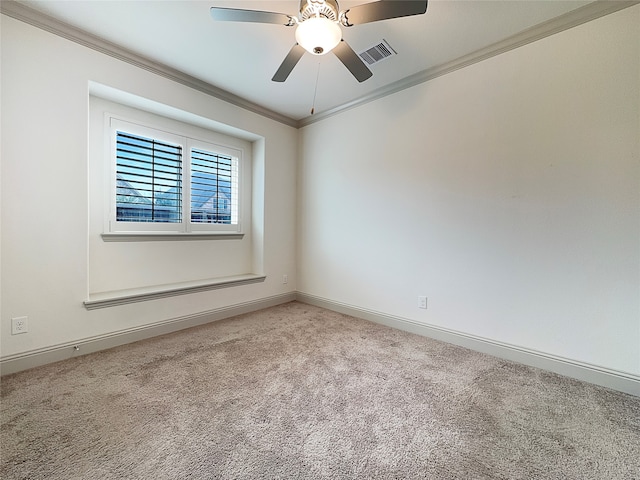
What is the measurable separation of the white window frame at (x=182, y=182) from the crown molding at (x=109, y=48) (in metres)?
0.56

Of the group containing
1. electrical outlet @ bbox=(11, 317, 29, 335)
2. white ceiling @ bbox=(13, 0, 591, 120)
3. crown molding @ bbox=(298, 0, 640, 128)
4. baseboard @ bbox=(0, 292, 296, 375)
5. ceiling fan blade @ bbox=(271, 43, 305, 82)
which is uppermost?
white ceiling @ bbox=(13, 0, 591, 120)

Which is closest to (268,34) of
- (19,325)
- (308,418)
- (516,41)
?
(516,41)

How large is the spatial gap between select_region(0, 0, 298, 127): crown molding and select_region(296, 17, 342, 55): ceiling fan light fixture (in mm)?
1850

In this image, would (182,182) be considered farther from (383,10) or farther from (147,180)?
(383,10)

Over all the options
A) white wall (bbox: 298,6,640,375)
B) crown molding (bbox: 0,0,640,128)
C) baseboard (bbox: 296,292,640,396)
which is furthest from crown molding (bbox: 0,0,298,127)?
baseboard (bbox: 296,292,640,396)

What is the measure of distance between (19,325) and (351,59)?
3191 mm

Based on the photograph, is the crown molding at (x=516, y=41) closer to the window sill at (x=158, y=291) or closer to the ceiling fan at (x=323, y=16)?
the ceiling fan at (x=323, y=16)

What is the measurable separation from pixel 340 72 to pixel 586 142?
2173 mm

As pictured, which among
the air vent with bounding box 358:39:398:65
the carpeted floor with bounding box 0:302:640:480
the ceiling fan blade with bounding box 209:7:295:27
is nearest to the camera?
the carpeted floor with bounding box 0:302:640:480

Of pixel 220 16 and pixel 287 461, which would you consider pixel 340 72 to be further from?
pixel 287 461

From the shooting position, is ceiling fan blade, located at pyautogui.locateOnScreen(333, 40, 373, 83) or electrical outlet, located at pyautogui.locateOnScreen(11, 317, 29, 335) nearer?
ceiling fan blade, located at pyautogui.locateOnScreen(333, 40, 373, 83)

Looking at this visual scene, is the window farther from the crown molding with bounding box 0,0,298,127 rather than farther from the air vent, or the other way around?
the air vent

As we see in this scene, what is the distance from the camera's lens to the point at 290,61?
1.96 m

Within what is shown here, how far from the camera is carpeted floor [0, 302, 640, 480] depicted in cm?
123
